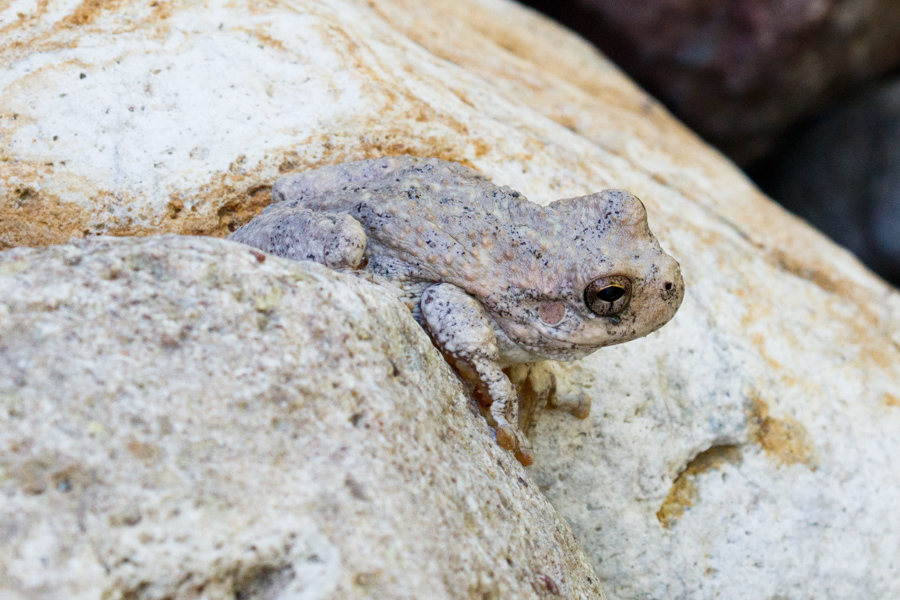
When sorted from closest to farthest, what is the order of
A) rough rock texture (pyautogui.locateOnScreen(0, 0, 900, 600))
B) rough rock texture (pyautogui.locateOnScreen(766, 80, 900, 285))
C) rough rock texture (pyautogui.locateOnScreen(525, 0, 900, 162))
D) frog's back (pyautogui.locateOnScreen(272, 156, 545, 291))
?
frog's back (pyautogui.locateOnScreen(272, 156, 545, 291)), rough rock texture (pyautogui.locateOnScreen(0, 0, 900, 600)), rough rock texture (pyautogui.locateOnScreen(525, 0, 900, 162)), rough rock texture (pyautogui.locateOnScreen(766, 80, 900, 285))

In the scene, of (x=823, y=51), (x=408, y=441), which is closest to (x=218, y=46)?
(x=408, y=441)

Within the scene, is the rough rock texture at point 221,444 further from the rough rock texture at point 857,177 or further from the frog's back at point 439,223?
the rough rock texture at point 857,177

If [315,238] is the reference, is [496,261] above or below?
above

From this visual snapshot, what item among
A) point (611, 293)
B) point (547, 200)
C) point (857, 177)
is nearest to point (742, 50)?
point (857, 177)

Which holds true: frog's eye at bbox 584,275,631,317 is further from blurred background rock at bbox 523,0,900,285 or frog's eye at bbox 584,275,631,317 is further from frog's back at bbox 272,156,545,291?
blurred background rock at bbox 523,0,900,285

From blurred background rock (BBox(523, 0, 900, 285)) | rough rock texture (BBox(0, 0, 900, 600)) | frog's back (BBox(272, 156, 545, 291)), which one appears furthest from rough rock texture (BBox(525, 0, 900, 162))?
frog's back (BBox(272, 156, 545, 291))

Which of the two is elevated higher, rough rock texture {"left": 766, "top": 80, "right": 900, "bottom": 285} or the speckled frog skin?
rough rock texture {"left": 766, "top": 80, "right": 900, "bottom": 285}

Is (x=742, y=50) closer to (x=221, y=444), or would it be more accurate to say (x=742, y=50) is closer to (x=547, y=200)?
(x=547, y=200)
